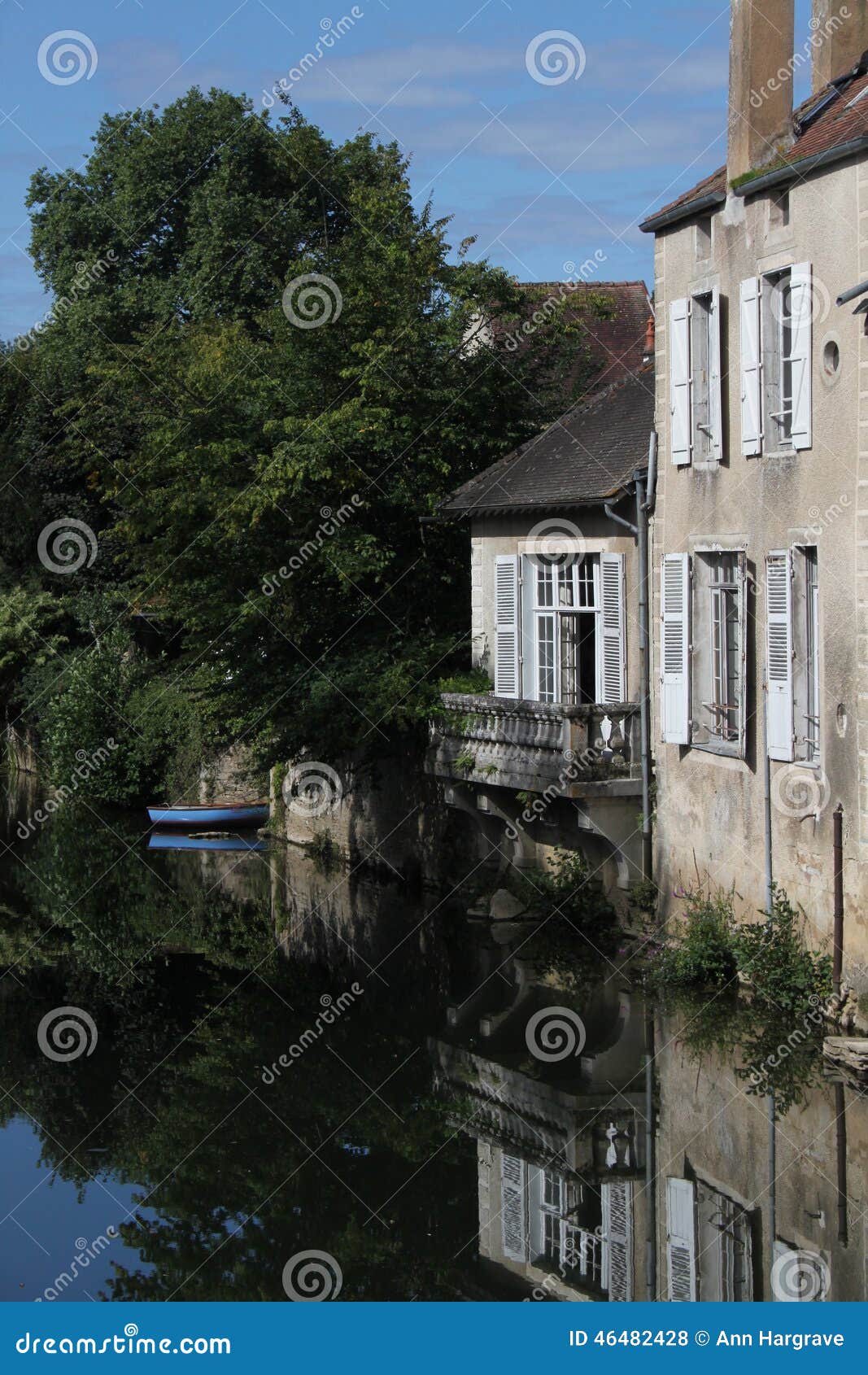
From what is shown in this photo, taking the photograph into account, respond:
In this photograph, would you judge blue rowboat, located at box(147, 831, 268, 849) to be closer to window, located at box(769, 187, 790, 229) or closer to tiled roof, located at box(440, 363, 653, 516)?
tiled roof, located at box(440, 363, 653, 516)

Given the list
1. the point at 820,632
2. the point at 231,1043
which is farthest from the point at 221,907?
the point at 820,632

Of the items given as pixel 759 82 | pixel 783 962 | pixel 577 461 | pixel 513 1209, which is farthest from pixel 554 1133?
pixel 759 82

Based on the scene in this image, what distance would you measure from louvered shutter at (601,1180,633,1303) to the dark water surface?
25 millimetres

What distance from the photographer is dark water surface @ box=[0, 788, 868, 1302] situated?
10.4 meters

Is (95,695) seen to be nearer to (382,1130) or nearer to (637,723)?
(637,723)

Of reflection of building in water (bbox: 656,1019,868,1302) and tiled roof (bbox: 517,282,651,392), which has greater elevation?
tiled roof (bbox: 517,282,651,392)

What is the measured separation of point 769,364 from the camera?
15.0 m

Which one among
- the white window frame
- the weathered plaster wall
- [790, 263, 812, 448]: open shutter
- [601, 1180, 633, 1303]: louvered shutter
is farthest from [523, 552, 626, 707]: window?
[601, 1180, 633, 1303]: louvered shutter

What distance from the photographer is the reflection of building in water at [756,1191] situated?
971 centimetres

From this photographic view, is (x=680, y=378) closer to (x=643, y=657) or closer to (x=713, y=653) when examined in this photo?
(x=713, y=653)

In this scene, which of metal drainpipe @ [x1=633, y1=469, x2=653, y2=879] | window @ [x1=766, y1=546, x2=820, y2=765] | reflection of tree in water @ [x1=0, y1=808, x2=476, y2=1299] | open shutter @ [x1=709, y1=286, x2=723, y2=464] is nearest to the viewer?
reflection of tree in water @ [x1=0, y1=808, x2=476, y2=1299]

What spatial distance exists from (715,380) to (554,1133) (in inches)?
293

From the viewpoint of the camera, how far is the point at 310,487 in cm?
2184

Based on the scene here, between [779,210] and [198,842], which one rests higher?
[779,210]
